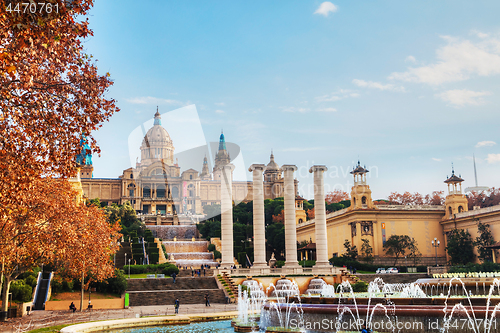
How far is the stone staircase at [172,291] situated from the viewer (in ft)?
135

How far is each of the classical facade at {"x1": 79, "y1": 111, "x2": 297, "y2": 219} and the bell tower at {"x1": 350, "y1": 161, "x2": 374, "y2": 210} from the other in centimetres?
7689

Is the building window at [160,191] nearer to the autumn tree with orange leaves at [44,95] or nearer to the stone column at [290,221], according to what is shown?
the stone column at [290,221]

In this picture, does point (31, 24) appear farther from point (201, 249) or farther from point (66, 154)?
point (201, 249)

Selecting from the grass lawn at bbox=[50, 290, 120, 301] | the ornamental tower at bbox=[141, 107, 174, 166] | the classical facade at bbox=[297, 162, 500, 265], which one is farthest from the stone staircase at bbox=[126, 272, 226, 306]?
the ornamental tower at bbox=[141, 107, 174, 166]

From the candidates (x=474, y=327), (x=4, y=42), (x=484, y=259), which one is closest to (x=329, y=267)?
(x=484, y=259)

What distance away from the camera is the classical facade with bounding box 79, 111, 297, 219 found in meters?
148

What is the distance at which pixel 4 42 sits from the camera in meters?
10.3

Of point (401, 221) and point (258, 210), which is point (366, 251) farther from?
point (258, 210)

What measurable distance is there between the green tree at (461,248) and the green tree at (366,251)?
9691 mm

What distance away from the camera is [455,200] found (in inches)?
2566

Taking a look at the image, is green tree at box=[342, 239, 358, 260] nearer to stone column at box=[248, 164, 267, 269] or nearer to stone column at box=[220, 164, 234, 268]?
stone column at box=[248, 164, 267, 269]

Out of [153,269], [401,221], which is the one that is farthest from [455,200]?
[153,269]

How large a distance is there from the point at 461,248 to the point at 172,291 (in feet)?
122

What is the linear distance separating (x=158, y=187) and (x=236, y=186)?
87.0ft
